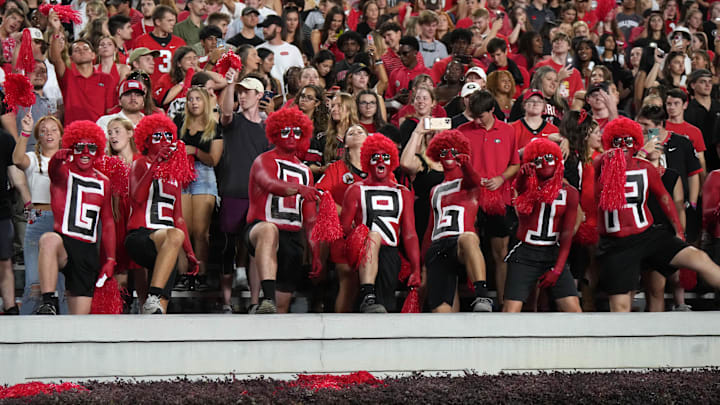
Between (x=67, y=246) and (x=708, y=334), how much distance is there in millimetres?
4198

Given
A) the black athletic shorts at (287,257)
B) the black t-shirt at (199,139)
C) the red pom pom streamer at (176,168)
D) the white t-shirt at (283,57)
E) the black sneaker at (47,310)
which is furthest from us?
the white t-shirt at (283,57)

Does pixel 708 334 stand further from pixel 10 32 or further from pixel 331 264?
pixel 10 32

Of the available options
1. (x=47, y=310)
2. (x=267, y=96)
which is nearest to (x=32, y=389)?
(x=47, y=310)

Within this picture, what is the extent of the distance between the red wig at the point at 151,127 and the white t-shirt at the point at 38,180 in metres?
0.73

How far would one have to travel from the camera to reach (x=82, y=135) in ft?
22.9

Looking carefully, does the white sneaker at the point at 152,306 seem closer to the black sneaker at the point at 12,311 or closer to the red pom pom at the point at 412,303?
the black sneaker at the point at 12,311

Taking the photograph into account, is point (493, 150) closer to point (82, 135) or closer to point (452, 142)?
point (452, 142)

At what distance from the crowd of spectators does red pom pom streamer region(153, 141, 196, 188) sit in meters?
0.68

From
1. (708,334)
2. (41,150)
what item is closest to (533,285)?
(708,334)

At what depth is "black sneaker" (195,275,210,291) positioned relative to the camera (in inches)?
305

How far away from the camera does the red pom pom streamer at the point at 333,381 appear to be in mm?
5480

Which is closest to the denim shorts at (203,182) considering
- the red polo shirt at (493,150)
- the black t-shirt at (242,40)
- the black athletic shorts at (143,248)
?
the black athletic shorts at (143,248)

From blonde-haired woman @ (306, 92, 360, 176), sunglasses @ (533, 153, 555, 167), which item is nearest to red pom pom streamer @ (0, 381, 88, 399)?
blonde-haired woman @ (306, 92, 360, 176)

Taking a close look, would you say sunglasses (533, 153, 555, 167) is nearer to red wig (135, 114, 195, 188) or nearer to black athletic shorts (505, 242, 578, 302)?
black athletic shorts (505, 242, 578, 302)
